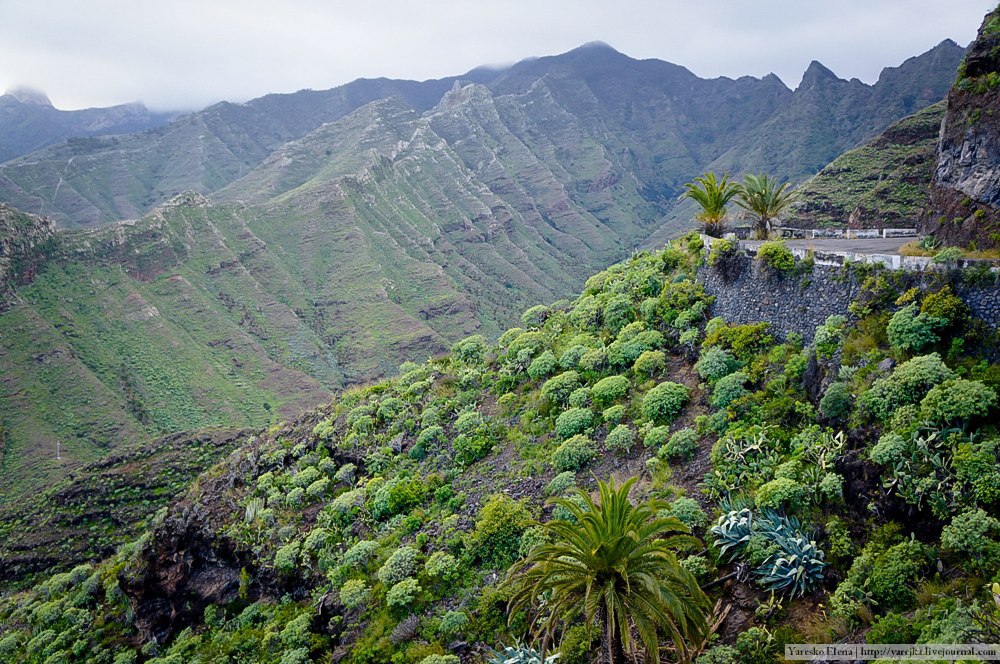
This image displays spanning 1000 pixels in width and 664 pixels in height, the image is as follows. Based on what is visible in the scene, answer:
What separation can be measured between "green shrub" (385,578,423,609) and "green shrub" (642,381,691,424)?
30.6 ft

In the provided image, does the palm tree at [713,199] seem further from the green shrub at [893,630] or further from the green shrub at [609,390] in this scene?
the green shrub at [893,630]

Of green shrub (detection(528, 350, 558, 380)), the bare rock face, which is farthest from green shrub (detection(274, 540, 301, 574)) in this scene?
the bare rock face

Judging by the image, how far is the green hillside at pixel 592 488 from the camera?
11266 millimetres

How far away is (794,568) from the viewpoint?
11.9 meters

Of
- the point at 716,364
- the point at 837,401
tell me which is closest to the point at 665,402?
the point at 716,364

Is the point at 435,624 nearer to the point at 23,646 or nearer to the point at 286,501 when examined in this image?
the point at 286,501

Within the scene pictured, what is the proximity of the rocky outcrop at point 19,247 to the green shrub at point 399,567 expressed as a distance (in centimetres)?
10938

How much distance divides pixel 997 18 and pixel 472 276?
Result: 473ft

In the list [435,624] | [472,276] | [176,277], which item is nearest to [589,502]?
[435,624]

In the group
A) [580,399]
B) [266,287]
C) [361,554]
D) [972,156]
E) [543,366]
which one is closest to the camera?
[972,156]

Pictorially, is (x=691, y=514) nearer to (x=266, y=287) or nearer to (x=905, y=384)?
(x=905, y=384)

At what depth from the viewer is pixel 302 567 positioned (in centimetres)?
2356

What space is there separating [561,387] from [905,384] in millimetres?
12599

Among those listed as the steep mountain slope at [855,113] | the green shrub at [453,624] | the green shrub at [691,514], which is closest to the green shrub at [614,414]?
the green shrub at [691,514]
